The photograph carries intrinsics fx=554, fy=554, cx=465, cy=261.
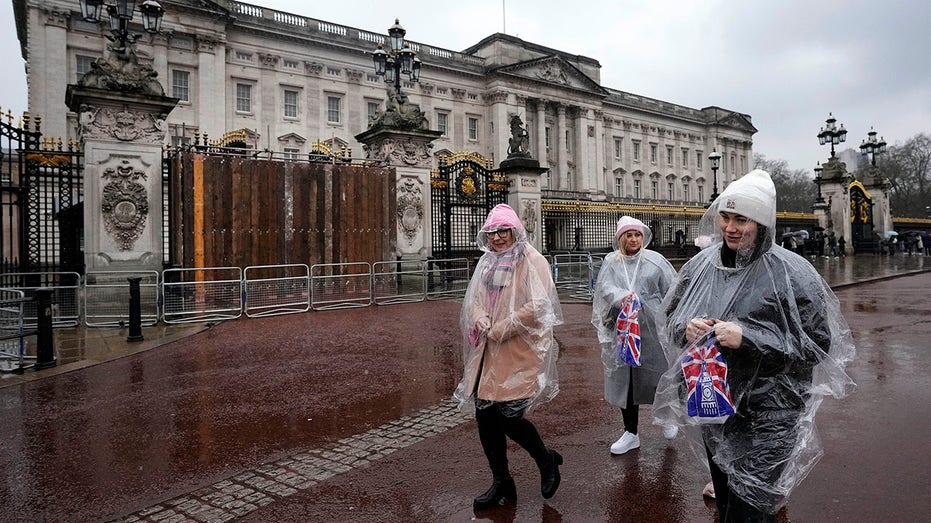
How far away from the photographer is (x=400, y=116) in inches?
615

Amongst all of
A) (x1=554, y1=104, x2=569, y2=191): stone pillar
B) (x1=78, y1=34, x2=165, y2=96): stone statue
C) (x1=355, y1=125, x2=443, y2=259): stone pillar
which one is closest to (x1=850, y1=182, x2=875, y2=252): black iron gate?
(x1=554, y1=104, x2=569, y2=191): stone pillar

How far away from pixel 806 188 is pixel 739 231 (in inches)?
4234

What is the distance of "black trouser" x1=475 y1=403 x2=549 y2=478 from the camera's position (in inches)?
139

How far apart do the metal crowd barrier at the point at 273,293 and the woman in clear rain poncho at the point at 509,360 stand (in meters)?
8.57

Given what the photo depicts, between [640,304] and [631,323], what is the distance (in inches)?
9.8

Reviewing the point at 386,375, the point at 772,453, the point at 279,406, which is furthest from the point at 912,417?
the point at 279,406

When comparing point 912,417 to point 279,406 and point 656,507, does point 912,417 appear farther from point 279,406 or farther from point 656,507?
point 279,406

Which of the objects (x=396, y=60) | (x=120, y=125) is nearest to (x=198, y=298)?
(x=120, y=125)

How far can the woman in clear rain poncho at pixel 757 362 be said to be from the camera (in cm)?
258

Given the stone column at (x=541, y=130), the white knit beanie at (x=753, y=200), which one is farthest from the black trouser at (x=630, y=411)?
the stone column at (x=541, y=130)

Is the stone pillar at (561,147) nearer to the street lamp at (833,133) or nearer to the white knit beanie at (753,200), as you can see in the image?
the street lamp at (833,133)

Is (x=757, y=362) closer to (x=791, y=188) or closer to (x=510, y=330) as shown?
(x=510, y=330)

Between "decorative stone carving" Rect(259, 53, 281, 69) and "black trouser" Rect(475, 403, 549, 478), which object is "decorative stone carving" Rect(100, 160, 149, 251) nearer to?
"black trouser" Rect(475, 403, 549, 478)

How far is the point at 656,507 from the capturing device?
11.6ft
